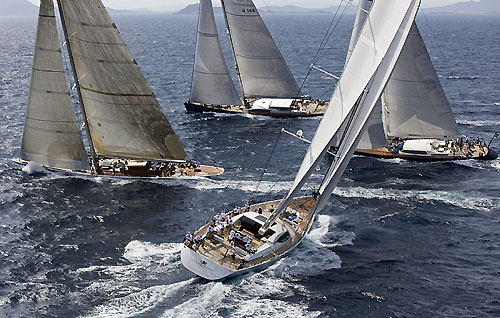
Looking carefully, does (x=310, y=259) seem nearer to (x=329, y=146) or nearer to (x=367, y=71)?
(x=329, y=146)

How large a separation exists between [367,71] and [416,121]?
2773cm

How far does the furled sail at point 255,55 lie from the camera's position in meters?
74.9

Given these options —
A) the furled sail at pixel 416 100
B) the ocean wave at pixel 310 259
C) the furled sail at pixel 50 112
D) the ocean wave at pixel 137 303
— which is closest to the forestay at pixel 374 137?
the furled sail at pixel 416 100

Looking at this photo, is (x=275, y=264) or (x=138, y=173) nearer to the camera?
(x=275, y=264)

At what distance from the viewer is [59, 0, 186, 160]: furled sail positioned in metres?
48.4

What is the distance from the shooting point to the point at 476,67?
126 m

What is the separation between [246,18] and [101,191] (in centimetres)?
3530

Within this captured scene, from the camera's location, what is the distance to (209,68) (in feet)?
246

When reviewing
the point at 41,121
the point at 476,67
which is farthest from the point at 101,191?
the point at 476,67

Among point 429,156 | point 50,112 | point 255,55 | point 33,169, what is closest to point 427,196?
point 429,156

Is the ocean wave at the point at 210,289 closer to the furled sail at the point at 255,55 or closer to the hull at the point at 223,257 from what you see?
the hull at the point at 223,257

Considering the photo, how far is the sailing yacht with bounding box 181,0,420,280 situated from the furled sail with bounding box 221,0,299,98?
36431mm

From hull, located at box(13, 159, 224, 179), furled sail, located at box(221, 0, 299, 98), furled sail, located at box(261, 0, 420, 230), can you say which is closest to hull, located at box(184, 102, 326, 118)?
furled sail, located at box(221, 0, 299, 98)

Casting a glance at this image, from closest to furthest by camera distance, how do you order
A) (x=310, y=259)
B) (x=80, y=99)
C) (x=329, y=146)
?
1. (x=329, y=146)
2. (x=310, y=259)
3. (x=80, y=99)
